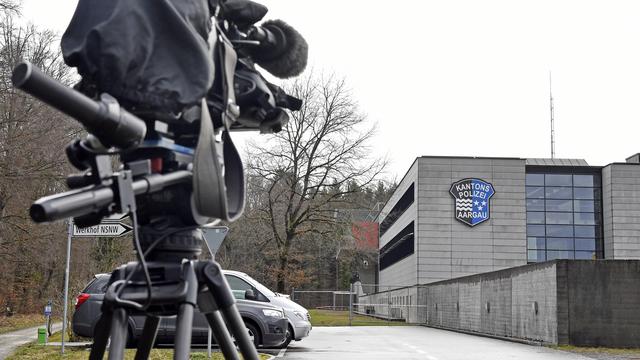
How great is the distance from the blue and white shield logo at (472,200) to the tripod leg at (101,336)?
4850 cm

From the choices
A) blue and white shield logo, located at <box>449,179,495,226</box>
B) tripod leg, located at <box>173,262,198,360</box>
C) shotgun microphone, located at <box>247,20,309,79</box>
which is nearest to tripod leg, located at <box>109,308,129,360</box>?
tripod leg, located at <box>173,262,198,360</box>

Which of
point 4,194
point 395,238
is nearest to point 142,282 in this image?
point 4,194

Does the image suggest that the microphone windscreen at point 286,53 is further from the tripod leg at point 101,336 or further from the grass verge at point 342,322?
the grass verge at point 342,322

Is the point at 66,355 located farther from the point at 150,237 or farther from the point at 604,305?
the point at 604,305

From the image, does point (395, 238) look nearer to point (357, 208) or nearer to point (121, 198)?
point (357, 208)

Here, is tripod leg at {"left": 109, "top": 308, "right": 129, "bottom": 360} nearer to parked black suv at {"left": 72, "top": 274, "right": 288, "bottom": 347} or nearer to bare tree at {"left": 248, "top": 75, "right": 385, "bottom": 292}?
parked black suv at {"left": 72, "top": 274, "right": 288, "bottom": 347}

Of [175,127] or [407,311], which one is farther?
[407,311]

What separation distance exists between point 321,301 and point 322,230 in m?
20.2

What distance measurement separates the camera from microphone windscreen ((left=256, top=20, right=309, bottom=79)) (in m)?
2.76

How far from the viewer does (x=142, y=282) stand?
2.20 metres

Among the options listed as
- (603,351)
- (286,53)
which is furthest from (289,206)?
(286,53)

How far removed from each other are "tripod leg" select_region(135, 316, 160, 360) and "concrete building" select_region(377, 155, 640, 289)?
4793 centimetres

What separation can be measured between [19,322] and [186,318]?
33.1 meters

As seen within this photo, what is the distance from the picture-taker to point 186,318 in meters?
2.23
